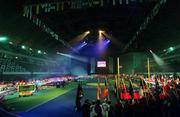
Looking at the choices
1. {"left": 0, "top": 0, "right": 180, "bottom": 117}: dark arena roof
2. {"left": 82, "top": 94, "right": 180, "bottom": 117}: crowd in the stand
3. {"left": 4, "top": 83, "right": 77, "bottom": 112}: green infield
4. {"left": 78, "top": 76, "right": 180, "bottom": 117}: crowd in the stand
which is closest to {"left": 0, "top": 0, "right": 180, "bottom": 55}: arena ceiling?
{"left": 0, "top": 0, "right": 180, "bottom": 117}: dark arena roof

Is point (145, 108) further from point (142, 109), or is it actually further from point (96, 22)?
point (96, 22)

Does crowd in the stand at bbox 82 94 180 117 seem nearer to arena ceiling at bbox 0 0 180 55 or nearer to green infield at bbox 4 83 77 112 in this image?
green infield at bbox 4 83 77 112

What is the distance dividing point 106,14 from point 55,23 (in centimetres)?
895

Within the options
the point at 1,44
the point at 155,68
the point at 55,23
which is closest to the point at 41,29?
the point at 55,23

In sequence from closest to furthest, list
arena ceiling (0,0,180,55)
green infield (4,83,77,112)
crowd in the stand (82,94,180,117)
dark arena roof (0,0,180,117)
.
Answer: crowd in the stand (82,94,180,117)
dark arena roof (0,0,180,117)
green infield (4,83,77,112)
arena ceiling (0,0,180,55)

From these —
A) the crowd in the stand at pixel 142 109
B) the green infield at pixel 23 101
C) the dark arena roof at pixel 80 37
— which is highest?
the dark arena roof at pixel 80 37

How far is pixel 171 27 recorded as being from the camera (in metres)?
32.7

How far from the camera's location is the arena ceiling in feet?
81.6

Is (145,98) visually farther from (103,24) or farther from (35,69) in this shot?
(35,69)

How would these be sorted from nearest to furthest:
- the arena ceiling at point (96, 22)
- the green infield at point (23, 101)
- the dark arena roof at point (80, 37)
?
the dark arena roof at point (80, 37)
the green infield at point (23, 101)
the arena ceiling at point (96, 22)

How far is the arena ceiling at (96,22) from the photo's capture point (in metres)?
24.9

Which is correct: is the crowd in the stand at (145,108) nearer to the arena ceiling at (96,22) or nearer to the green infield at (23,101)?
the green infield at (23,101)

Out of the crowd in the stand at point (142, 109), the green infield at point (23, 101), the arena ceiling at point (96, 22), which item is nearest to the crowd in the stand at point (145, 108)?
the crowd in the stand at point (142, 109)

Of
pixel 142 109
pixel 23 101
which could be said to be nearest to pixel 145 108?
pixel 142 109
